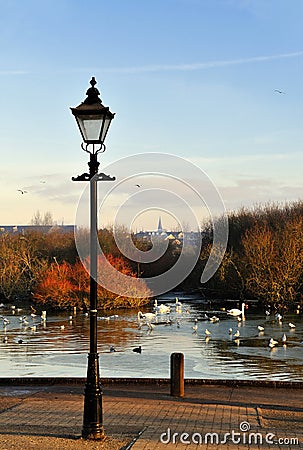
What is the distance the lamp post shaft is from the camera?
826cm

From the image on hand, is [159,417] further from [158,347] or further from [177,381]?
[158,347]

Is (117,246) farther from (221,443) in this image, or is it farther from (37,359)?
(221,443)

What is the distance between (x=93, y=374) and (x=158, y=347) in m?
16.1

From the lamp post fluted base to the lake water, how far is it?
9062mm

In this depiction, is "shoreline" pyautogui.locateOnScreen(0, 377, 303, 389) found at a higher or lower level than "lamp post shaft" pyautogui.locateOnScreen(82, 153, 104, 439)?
lower

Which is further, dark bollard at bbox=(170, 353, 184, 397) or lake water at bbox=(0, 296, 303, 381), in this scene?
lake water at bbox=(0, 296, 303, 381)

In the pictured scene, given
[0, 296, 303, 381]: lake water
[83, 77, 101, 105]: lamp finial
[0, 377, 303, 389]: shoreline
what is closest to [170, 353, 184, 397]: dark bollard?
[0, 377, 303, 389]: shoreline

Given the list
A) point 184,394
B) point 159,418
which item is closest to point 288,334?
point 184,394

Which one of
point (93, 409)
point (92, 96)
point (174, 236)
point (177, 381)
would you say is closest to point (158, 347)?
point (177, 381)

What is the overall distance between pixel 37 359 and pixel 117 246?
1004 inches

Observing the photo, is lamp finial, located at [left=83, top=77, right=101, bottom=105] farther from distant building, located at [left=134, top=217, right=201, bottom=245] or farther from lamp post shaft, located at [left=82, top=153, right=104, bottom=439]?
distant building, located at [left=134, top=217, right=201, bottom=245]

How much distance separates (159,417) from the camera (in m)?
9.71

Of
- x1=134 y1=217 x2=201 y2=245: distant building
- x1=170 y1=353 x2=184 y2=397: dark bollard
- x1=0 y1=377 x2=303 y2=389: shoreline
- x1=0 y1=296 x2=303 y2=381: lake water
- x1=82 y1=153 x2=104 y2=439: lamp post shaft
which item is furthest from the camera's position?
x1=134 y1=217 x2=201 y2=245: distant building

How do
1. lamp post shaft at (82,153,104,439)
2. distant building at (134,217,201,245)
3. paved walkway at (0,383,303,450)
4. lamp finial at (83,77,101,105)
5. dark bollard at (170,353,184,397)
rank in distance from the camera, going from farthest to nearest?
distant building at (134,217,201,245) → dark bollard at (170,353,184,397) → lamp finial at (83,77,101,105) → lamp post shaft at (82,153,104,439) → paved walkway at (0,383,303,450)
